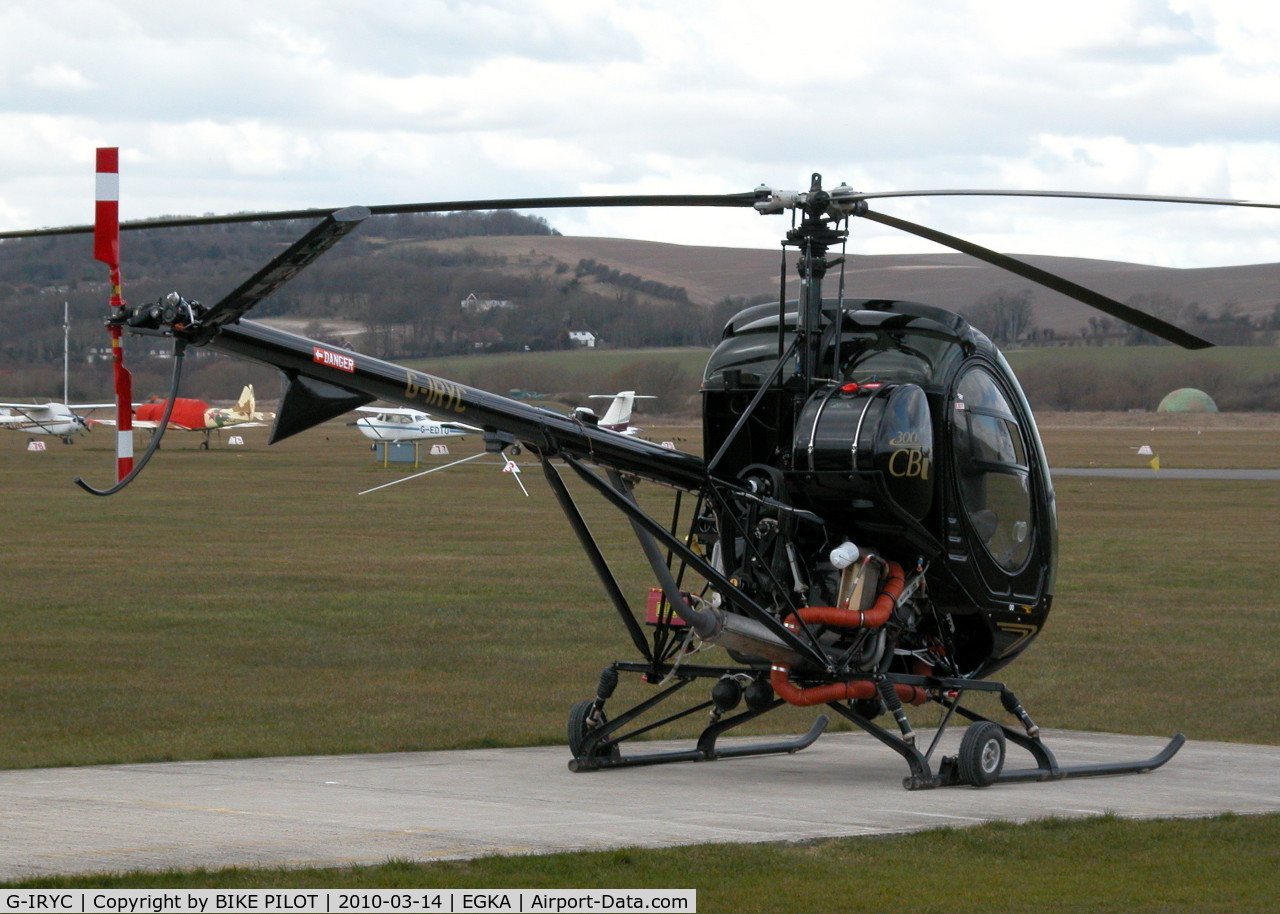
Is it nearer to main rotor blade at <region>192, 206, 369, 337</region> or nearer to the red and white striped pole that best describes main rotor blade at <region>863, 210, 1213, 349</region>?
main rotor blade at <region>192, 206, 369, 337</region>

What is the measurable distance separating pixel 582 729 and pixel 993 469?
324 centimetres

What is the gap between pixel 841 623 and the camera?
391 inches

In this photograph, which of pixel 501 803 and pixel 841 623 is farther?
pixel 841 623

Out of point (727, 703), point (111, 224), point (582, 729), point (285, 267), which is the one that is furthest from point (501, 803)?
point (111, 224)

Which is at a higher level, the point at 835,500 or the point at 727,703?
the point at 835,500

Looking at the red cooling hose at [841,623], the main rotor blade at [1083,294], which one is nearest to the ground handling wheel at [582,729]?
the red cooling hose at [841,623]

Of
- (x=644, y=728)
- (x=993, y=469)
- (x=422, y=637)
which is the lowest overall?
(x=422, y=637)

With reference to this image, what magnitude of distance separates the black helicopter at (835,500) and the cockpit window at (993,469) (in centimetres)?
2

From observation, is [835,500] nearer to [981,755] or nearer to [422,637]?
[981,755]

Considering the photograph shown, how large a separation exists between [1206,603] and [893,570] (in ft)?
41.2

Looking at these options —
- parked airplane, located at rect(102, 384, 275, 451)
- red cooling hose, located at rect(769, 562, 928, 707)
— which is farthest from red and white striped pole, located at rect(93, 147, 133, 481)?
parked airplane, located at rect(102, 384, 275, 451)

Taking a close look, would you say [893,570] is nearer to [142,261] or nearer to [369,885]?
[369,885]

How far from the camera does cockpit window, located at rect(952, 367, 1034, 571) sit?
419 inches

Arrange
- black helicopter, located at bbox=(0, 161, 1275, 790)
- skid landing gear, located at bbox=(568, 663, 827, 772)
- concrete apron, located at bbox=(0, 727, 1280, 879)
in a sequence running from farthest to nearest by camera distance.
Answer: skid landing gear, located at bbox=(568, 663, 827, 772) → black helicopter, located at bbox=(0, 161, 1275, 790) → concrete apron, located at bbox=(0, 727, 1280, 879)
